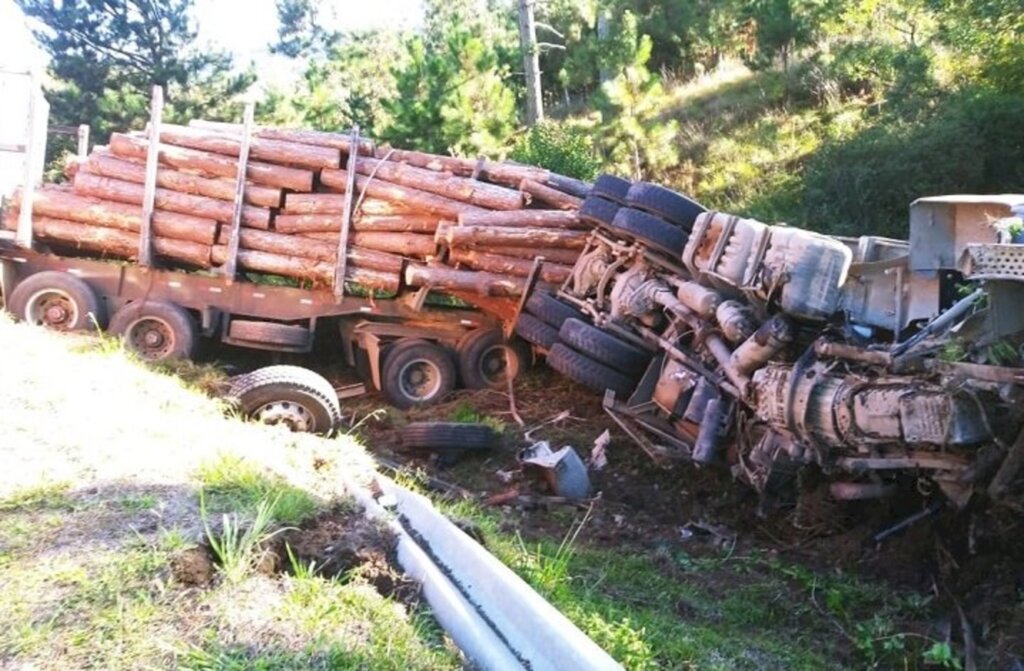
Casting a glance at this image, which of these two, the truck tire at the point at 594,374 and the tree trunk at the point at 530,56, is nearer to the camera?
the truck tire at the point at 594,374

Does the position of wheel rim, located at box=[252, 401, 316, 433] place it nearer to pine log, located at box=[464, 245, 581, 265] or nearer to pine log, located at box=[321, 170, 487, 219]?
pine log, located at box=[464, 245, 581, 265]

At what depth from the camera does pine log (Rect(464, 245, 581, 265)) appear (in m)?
9.88

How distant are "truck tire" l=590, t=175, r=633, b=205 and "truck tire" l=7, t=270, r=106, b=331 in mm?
5106

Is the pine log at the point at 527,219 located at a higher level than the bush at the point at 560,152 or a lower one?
lower

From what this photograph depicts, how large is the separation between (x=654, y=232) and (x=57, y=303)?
237 inches

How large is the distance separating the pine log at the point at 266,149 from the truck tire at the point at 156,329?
5.73ft

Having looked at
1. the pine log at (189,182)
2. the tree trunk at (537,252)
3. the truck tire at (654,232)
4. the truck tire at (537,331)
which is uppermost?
the truck tire at (654,232)

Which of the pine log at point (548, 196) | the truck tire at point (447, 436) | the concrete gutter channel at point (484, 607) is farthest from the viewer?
the pine log at point (548, 196)

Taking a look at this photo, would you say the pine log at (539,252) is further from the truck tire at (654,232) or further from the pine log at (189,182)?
the pine log at (189,182)

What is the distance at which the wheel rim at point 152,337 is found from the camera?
983 cm

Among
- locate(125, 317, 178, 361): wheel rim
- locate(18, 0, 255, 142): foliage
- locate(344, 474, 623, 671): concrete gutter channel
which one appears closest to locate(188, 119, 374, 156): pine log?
locate(125, 317, 178, 361): wheel rim

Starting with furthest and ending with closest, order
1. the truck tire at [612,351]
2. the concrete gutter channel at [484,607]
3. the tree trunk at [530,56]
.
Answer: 1. the tree trunk at [530,56]
2. the truck tire at [612,351]
3. the concrete gutter channel at [484,607]

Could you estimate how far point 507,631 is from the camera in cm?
292

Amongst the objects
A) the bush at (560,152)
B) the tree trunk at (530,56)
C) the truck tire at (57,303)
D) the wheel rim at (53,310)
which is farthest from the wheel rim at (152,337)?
the tree trunk at (530,56)
